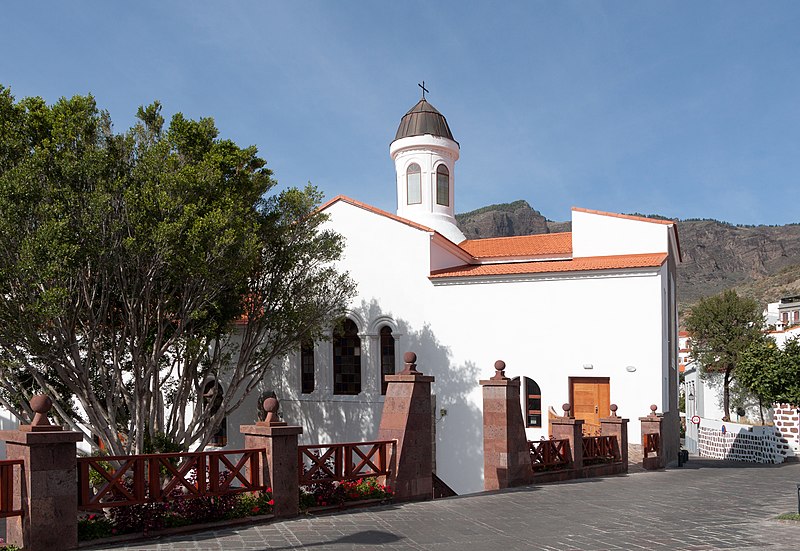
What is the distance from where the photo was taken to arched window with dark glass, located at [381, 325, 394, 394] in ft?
74.5

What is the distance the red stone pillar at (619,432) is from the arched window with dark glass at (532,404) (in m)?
2.93

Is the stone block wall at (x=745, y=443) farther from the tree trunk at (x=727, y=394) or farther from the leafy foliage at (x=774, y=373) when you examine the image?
the tree trunk at (x=727, y=394)

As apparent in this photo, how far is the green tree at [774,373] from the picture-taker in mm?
29078

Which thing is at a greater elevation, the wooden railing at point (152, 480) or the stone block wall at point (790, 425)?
the wooden railing at point (152, 480)

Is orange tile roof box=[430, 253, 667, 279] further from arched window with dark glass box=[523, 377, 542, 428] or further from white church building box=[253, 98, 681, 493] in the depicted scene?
arched window with dark glass box=[523, 377, 542, 428]

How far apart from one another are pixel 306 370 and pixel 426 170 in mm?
9384

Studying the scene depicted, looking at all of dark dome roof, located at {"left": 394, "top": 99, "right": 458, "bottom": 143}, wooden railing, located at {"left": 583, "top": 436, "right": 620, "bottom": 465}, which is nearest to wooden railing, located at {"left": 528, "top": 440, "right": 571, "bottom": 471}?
wooden railing, located at {"left": 583, "top": 436, "right": 620, "bottom": 465}

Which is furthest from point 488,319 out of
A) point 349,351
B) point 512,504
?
point 512,504

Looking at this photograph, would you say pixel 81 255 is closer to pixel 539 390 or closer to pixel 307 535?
pixel 307 535

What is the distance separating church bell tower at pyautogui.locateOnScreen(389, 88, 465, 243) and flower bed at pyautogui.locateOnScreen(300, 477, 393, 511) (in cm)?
1684

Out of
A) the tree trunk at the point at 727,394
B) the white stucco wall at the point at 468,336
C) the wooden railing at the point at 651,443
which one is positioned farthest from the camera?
the tree trunk at the point at 727,394

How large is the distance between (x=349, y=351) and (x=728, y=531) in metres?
15.1

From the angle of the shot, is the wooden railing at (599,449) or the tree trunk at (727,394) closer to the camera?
the wooden railing at (599,449)

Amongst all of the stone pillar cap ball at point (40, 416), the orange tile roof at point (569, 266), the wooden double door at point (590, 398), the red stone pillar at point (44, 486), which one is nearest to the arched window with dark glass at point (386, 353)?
the orange tile roof at point (569, 266)
